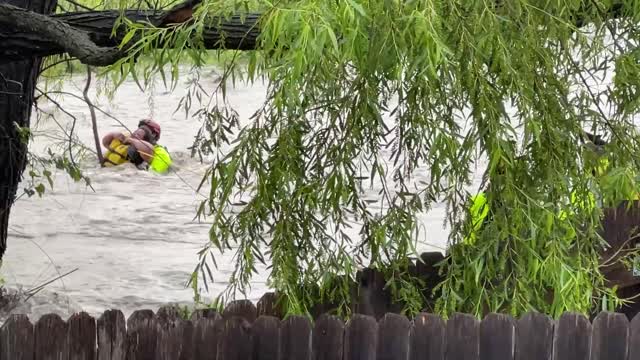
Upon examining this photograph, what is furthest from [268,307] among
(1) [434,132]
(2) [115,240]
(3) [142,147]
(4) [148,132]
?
(3) [142,147]

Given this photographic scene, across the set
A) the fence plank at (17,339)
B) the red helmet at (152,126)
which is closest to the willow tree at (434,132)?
the fence plank at (17,339)

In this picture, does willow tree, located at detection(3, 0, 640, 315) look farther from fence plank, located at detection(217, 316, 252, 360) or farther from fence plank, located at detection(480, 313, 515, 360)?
fence plank, located at detection(217, 316, 252, 360)

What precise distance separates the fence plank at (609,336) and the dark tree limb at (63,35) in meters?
1.77

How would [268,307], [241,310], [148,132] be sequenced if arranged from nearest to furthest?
[241,310]
[268,307]
[148,132]

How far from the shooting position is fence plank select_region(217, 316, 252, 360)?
11.4ft

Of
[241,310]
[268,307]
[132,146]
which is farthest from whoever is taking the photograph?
[132,146]

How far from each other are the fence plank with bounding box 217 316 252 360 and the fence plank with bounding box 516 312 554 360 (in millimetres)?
871

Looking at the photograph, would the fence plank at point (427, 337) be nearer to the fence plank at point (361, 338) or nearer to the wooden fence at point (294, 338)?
the wooden fence at point (294, 338)

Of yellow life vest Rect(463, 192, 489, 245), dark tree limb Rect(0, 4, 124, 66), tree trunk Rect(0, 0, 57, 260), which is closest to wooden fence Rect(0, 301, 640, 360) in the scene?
yellow life vest Rect(463, 192, 489, 245)

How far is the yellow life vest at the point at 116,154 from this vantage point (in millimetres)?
12992

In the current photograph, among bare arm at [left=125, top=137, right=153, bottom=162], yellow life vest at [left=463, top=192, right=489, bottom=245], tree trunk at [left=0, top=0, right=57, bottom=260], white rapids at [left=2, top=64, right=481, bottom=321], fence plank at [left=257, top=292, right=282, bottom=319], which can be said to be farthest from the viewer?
bare arm at [left=125, top=137, right=153, bottom=162]

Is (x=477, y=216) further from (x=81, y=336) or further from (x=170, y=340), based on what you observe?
(x=81, y=336)

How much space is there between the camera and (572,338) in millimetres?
3500

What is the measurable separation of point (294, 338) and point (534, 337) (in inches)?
30.4
